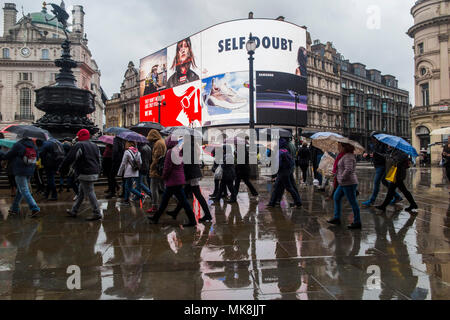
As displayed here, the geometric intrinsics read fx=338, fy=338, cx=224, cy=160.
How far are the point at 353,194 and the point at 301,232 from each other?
1168mm

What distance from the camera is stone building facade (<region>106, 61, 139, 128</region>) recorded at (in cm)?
7238

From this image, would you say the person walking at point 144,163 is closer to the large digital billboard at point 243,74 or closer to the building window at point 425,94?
the large digital billboard at point 243,74

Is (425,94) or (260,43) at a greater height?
(260,43)

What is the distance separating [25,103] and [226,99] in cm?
3723

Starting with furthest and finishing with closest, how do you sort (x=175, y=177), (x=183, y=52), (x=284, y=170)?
(x=183, y=52) < (x=284, y=170) < (x=175, y=177)

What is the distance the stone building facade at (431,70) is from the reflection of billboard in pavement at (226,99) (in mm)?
20391

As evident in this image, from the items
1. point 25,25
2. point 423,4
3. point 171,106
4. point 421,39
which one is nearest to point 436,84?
point 421,39

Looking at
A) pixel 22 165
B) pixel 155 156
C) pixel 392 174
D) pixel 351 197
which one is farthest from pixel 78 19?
pixel 351 197

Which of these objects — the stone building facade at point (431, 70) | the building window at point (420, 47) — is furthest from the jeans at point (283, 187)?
the building window at point (420, 47)

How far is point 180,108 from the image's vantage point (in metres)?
51.3

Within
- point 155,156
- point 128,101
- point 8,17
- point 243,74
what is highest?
point 8,17

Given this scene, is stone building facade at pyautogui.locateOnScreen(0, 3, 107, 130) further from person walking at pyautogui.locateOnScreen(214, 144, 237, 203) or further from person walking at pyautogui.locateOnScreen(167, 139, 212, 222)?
person walking at pyautogui.locateOnScreen(167, 139, 212, 222)

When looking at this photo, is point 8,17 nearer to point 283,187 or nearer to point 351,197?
point 283,187

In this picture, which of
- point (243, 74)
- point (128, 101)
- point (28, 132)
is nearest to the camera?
point (28, 132)
